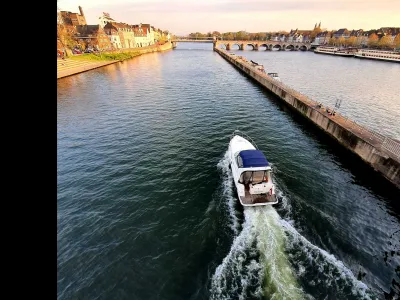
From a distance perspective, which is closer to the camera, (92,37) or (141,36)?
(92,37)

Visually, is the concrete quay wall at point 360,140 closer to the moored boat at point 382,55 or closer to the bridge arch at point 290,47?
the moored boat at point 382,55

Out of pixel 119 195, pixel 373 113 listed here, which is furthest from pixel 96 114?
pixel 373 113

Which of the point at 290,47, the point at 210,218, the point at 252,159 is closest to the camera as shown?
the point at 210,218

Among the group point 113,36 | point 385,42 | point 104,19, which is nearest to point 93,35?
point 113,36

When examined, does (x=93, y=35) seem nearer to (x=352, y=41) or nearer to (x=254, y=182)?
(x=254, y=182)

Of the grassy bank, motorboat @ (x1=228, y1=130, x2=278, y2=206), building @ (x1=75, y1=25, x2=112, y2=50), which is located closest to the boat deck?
motorboat @ (x1=228, y1=130, x2=278, y2=206)

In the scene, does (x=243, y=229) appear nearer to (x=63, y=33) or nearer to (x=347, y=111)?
(x=347, y=111)

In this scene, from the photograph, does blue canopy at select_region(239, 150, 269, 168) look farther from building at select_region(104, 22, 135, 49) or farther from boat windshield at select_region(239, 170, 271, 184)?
building at select_region(104, 22, 135, 49)
